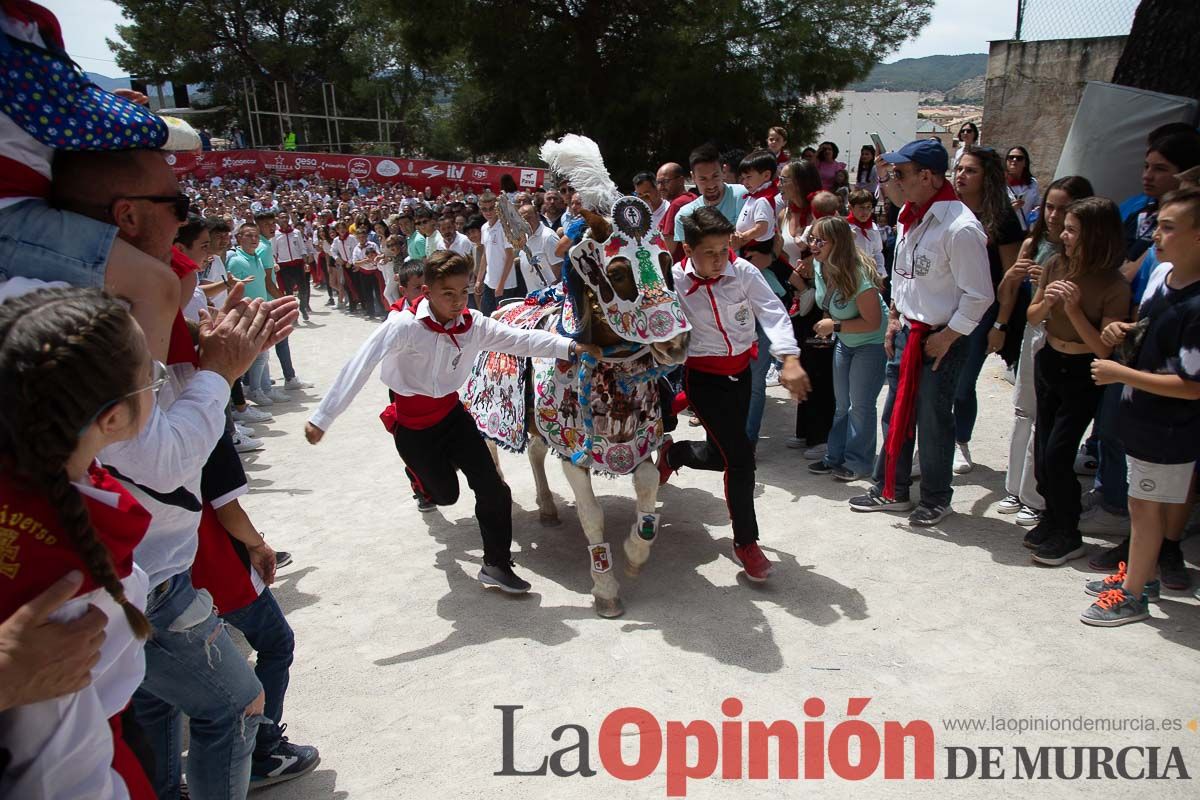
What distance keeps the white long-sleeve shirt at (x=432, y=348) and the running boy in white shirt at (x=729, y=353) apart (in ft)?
2.58

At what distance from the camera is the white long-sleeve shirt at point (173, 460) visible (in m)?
1.85

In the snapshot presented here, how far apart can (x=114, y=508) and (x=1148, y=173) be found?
544 centimetres

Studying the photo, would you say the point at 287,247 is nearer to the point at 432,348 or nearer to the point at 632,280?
the point at 432,348

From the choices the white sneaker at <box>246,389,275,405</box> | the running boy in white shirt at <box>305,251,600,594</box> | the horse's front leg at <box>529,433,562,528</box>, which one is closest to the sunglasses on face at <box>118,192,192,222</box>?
the running boy in white shirt at <box>305,251,600,594</box>

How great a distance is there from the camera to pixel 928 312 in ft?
15.2

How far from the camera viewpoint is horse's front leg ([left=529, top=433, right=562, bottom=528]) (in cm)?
502

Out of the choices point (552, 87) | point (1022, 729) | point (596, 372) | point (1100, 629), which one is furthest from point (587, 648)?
point (552, 87)

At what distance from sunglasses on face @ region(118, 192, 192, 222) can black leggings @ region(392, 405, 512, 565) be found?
2.14 metres

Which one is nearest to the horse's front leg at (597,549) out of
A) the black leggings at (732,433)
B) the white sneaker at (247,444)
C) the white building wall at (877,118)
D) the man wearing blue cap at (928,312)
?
the black leggings at (732,433)

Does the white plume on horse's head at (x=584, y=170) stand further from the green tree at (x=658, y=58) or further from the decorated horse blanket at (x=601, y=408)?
the green tree at (x=658, y=58)

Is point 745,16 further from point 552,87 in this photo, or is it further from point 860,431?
point 860,431

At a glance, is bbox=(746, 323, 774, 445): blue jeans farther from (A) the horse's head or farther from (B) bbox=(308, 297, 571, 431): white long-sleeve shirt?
(B) bbox=(308, 297, 571, 431): white long-sleeve shirt

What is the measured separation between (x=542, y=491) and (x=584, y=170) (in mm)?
2132

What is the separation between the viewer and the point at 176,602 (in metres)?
2.16
